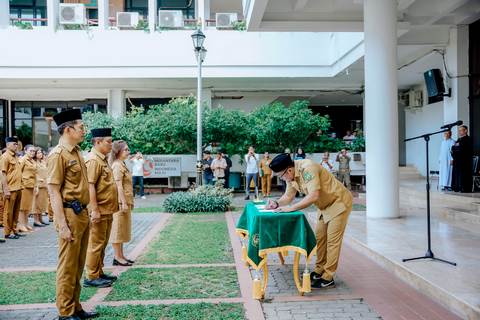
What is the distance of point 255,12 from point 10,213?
7.26 meters

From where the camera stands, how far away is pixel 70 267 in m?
4.48

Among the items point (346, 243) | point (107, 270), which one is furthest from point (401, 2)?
point (107, 270)

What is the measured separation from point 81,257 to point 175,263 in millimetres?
2413

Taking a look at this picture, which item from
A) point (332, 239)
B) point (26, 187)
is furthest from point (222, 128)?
point (332, 239)

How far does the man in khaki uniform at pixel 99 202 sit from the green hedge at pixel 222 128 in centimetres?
1288

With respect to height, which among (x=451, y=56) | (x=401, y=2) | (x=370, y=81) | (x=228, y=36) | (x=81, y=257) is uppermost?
(x=228, y=36)

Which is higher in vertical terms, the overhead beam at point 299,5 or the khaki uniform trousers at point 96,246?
the overhead beam at point 299,5

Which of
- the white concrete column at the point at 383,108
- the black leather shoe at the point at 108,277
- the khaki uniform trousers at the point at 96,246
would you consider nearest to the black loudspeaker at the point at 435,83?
the white concrete column at the point at 383,108

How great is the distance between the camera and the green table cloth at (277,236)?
5.15 m

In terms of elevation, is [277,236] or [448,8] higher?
[448,8]

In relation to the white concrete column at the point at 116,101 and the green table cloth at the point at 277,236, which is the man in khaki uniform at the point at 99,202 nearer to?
the green table cloth at the point at 277,236

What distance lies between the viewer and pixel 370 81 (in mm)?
9812

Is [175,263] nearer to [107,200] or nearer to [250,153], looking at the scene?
[107,200]

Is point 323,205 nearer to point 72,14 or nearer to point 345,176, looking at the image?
point 345,176
